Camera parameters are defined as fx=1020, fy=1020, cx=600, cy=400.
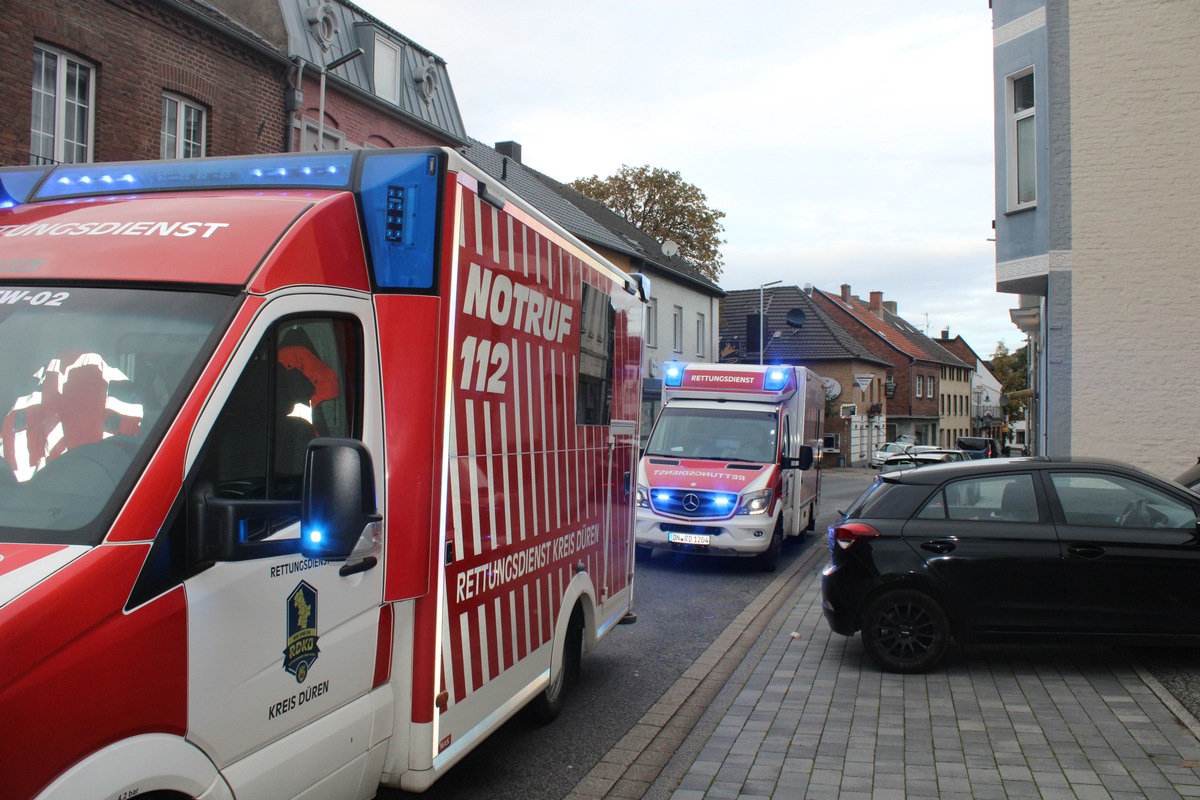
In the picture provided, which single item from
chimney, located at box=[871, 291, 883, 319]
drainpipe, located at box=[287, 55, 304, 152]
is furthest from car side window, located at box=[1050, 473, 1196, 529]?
chimney, located at box=[871, 291, 883, 319]

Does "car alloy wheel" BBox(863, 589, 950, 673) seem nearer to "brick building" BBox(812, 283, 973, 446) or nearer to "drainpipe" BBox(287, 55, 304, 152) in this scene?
"drainpipe" BBox(287, 55, 304, 152)

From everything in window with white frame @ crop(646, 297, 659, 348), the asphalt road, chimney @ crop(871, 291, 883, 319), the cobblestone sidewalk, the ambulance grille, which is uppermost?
chimney @ crop(871, 291, 883, 319)

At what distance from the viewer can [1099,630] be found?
6906mm

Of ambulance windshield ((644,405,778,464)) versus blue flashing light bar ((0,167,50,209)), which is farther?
ambulance windshield ((644,405,778,464))

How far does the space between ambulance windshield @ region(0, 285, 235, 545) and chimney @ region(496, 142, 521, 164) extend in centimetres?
3530

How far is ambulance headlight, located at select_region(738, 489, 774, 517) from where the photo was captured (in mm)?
12352

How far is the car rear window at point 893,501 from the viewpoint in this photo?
7453mm

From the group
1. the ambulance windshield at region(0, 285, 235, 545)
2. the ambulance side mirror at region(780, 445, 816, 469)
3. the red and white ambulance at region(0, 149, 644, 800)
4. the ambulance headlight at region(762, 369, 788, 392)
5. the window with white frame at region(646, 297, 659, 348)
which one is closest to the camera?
the red and white ambulance at region(0, 149, 644, 800)

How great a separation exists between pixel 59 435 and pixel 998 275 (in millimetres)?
15010

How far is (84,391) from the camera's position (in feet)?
9.62

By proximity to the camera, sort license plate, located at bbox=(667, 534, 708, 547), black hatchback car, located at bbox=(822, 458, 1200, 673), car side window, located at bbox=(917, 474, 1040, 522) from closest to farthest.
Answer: black hatchback car, located at bbox=(822, 458, 1200, 673) < car side window, located at bbox=(917, 474, 1040, 522) < license plate, located at bbox=(667, 534, 708, 547)

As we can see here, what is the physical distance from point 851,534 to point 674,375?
695cm

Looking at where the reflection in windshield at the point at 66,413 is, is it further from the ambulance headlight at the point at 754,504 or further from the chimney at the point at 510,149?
the chimney at the point at 510,149

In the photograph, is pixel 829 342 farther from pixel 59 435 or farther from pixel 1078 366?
pixel 59 435
